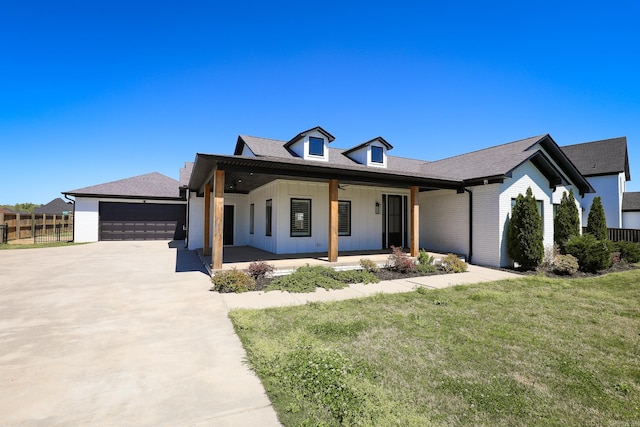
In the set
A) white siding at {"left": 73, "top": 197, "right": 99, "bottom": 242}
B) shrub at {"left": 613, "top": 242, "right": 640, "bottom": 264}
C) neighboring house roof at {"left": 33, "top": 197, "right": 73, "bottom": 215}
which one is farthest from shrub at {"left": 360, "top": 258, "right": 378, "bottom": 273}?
neighboring house roof at {"left": 33, "top": 197, "right": 73, "bottom": 215}

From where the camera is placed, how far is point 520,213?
393 inches

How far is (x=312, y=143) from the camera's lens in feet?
46.1

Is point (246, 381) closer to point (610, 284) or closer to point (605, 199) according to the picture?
point (610, 284)

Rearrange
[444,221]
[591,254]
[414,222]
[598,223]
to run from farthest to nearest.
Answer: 1. [598,223]
2. [444,221]
3. [414,222]
4. [591,254]

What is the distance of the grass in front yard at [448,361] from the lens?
99.2 inches

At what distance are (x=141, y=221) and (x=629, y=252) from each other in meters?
27.0

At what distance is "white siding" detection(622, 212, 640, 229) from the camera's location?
2256 cm

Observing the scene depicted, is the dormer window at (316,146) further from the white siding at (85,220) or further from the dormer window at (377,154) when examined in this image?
the white siding at (85,220)

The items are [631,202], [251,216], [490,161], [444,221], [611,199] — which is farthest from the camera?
[631,202]

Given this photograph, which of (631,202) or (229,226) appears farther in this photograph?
(631,202)

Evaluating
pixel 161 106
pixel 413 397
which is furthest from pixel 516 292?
pixel 161 106

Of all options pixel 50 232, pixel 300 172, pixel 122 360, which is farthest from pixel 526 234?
pixel 50 232

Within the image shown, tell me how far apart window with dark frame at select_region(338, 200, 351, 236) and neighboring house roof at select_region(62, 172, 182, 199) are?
43.6 ft

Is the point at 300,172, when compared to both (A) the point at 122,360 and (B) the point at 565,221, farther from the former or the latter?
(B) the point at 565,221
